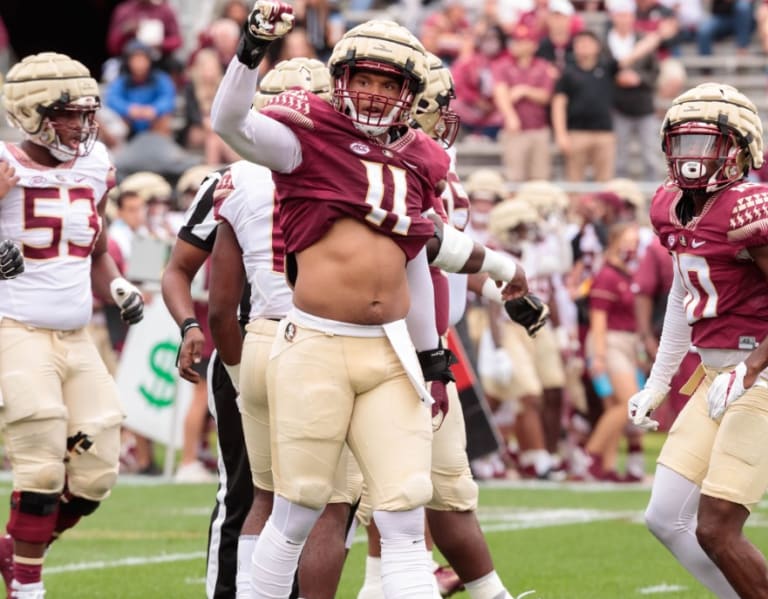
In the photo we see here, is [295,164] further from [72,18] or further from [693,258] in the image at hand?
[72,18]

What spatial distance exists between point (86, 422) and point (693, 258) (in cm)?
239

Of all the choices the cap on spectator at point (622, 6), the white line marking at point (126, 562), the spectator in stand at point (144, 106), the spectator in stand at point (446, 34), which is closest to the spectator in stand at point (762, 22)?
the cap on spectator at point (622, 6)

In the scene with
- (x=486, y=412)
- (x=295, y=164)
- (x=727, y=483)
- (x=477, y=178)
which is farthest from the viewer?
(x=477, y=178)

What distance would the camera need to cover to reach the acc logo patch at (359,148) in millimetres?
5164

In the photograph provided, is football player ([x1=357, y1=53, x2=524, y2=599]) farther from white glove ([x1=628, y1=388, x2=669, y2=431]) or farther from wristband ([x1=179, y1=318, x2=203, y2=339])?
wristband ([x1=179, y1=318, x2=203, y2=339])

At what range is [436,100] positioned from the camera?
634 cm

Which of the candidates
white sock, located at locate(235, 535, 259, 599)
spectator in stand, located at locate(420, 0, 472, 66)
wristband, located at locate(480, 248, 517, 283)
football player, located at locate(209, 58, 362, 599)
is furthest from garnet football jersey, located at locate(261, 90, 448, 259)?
spectator in stand, located at locate(420, 0, 472, 66)

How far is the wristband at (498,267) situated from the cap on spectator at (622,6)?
11.5 metres

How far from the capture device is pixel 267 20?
482 centimetres

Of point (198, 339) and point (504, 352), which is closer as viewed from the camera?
point (198, 339)

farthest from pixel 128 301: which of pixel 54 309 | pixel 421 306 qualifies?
pixel 421 306

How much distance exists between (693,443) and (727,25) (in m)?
13.3

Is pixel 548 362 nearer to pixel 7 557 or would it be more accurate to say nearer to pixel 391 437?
pixel 7 557

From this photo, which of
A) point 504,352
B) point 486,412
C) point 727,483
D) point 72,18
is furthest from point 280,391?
point 72,18
